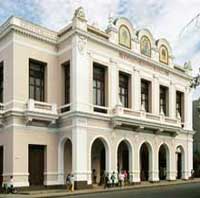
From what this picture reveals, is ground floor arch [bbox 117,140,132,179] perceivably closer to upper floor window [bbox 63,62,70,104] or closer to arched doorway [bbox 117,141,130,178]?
arched doorway [bbox 117,141,130,178]

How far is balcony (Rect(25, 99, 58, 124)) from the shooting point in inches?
1216

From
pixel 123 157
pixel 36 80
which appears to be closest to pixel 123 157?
pixel 123 157

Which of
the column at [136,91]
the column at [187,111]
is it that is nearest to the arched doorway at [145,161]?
the column at [136,91]

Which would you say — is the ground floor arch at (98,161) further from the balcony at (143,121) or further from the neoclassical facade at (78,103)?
the balcony at (143,121)

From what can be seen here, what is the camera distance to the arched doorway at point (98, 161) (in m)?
36.5

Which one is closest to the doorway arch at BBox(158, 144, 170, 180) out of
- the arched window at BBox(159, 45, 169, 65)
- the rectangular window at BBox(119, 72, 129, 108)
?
the rectangular window at BBox(119, 72, 129, 108)

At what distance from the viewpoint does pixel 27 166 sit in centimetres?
3116

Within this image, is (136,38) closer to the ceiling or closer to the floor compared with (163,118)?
closer to the ceiling

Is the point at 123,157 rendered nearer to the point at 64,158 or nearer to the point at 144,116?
the point at 144,116

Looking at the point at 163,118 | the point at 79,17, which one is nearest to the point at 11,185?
the point at 79,17

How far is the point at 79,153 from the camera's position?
3197 cm

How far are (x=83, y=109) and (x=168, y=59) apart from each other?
13.9 m

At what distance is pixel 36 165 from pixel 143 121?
9.85m

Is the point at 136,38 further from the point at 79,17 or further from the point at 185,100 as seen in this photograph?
the point at 185,100
